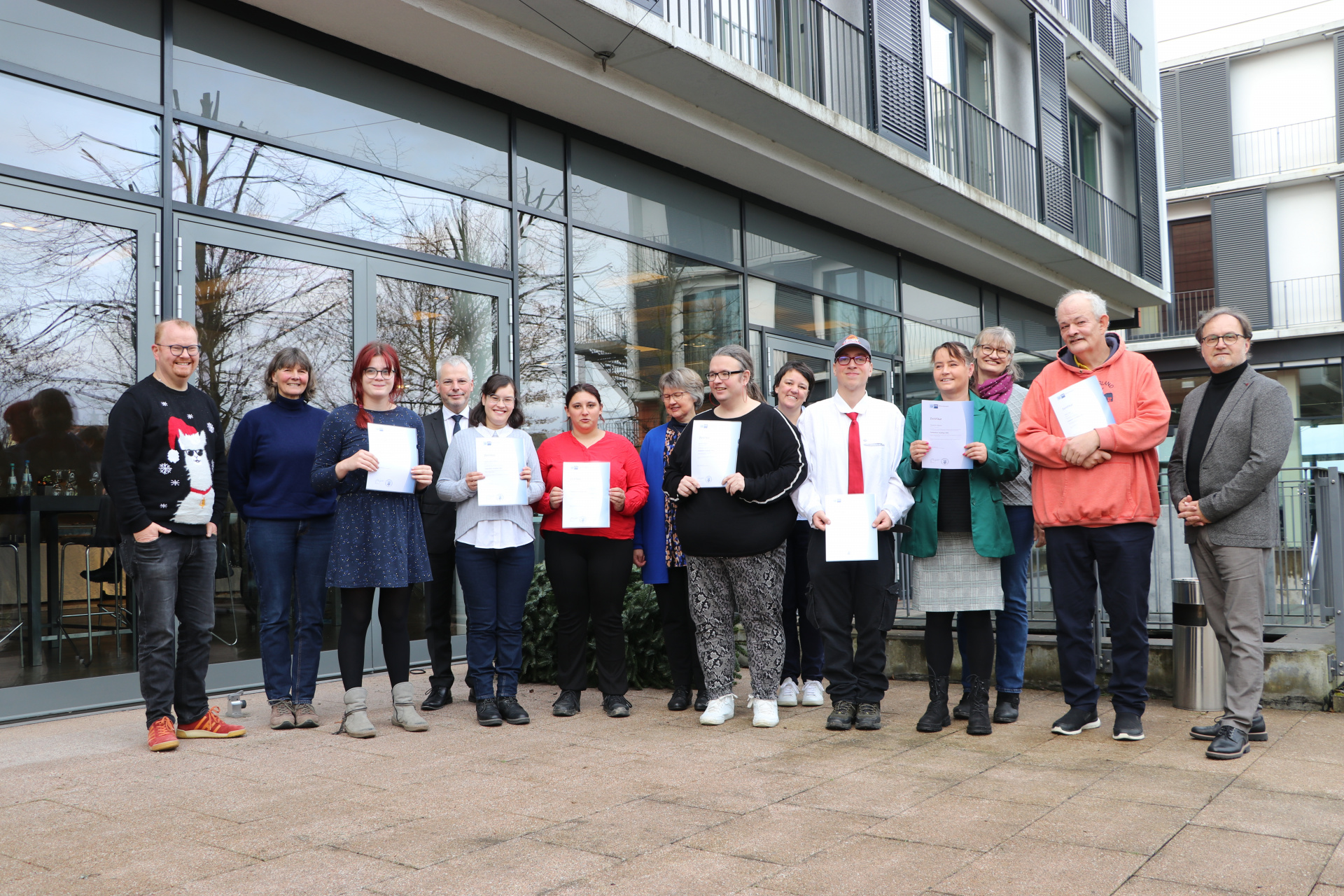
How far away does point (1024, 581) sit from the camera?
223 inches

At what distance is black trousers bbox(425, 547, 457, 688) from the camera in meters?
6.10

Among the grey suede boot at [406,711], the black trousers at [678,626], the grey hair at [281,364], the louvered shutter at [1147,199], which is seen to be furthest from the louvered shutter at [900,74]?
the grey suede boot at [406,711]

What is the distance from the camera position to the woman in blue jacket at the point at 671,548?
6004 millimetres

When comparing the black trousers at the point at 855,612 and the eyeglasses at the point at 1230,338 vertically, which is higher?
the eyeglasses at the point at 1230,338

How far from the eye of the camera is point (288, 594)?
5672 millimetres

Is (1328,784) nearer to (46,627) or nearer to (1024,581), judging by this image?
(1024,581)

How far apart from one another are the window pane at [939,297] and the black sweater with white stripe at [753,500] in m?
9.16

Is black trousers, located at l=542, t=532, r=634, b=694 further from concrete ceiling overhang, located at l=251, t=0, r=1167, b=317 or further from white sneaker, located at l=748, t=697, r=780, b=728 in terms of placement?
concrete ceiling overhang, located at l=251, t=0, r=1167, b=317

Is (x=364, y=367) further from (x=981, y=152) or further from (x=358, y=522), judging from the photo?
(x=981, y=152)

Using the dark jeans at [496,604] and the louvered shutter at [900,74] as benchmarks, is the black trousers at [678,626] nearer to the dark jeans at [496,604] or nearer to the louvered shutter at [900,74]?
the dark jeans at [496,604]

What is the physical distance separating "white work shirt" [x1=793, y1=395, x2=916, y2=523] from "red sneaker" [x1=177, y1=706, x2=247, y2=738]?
9.87 ft

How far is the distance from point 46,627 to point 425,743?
251cm

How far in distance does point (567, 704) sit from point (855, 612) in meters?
1.65

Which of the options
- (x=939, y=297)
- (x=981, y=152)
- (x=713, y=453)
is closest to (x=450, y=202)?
(x=713, y=453)
